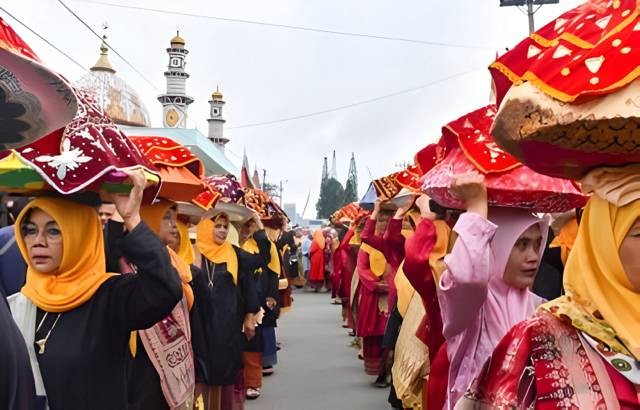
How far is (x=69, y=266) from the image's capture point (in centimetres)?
287

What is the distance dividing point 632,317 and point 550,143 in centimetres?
46

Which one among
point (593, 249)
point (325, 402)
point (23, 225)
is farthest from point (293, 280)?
point (593, 249)

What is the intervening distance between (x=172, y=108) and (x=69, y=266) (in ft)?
149

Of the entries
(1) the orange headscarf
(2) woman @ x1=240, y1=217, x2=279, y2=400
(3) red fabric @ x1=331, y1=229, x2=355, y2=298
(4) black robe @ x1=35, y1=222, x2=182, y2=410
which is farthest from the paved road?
(4) black robe @ x1=35, y1=222, x2=182, y2=410

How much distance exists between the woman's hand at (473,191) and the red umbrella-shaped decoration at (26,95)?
1.27m

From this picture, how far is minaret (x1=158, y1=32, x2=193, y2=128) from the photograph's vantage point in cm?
4641

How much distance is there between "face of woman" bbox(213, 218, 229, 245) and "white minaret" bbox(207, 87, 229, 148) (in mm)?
47614

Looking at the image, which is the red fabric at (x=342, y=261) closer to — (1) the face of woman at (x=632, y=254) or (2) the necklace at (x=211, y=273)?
(2) the necklace at (x=211, y=273)

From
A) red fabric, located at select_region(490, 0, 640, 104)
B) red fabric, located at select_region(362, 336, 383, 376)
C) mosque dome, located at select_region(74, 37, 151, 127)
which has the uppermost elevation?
mosque dome, located at select_region(74, 37, 151, 127)

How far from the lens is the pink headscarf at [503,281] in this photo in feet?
8.64

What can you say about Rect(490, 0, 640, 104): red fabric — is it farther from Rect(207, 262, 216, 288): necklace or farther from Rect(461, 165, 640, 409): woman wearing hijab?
Rect(207, 262, 216, 288): necklace

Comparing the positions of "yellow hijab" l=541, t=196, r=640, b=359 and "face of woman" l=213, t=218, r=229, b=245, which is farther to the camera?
"face of woman" l=213, t=218, r=229, b=245

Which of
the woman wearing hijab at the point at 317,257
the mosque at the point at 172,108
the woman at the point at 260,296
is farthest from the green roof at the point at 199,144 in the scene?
the woman at the point at 260,296

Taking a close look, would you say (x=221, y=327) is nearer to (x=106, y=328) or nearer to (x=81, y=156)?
(x=106, y=328)
